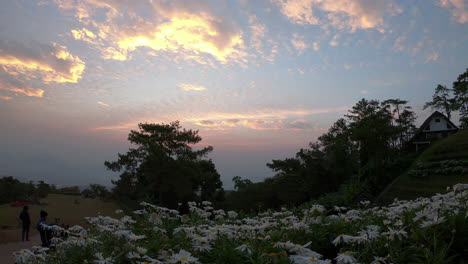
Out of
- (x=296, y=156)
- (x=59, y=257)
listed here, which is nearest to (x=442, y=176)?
(x=296, y=156)

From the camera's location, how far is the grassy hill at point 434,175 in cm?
1094

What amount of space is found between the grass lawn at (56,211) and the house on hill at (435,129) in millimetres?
30452

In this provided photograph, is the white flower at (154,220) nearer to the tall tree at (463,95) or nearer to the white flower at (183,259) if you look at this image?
the white flower at (183,259)

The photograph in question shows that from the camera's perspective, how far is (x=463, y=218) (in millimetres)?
2506

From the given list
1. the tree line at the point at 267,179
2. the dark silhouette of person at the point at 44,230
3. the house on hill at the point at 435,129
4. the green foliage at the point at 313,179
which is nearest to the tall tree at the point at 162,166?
the tree line at the point at 267,179

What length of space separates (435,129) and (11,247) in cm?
3609

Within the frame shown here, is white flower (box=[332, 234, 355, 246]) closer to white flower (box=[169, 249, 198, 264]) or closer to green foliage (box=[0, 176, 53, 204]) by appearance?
white flower (box=[169, 249, 198, 264])

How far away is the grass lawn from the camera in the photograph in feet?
37.4

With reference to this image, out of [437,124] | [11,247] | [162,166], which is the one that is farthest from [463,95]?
[11,247]

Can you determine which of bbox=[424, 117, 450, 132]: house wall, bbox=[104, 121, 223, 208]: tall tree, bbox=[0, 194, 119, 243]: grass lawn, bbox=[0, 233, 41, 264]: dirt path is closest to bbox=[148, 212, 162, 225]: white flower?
bbox=[0, 233, 41, 264]: dirt path

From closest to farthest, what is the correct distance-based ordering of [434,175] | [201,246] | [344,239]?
Answer: [201,246], [344,239], [434,175]

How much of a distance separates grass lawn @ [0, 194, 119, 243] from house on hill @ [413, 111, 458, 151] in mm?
30452

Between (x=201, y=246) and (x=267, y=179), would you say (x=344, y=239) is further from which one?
(x=267, y=179)

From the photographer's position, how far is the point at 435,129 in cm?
2956
